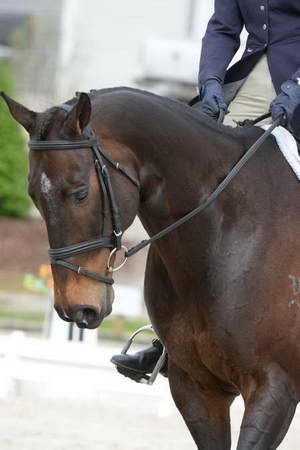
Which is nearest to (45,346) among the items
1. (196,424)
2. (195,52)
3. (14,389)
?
(14,389)

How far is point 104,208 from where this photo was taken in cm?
417

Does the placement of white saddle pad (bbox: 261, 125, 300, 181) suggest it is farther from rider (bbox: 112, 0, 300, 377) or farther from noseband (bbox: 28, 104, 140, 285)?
noseband (bbox: 28, 104, 140, 285)

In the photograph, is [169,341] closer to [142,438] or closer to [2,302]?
[142,438]

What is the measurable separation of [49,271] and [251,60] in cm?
838

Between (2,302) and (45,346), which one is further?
(2,302)

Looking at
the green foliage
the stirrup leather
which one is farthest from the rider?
the green foliage

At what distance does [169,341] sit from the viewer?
15.6 ft

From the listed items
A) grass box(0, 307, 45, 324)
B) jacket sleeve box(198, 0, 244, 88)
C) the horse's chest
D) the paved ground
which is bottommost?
grass box(0, 307, 45, 324)

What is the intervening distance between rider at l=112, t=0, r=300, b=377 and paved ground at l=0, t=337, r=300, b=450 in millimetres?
2910

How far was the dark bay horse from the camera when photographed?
166 inches

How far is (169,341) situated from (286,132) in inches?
41.0

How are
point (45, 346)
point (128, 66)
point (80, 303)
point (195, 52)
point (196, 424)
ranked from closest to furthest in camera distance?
point (80, 303) → point (196, 424) → point (45, 346) → point (195, 52) → point (128, 66)

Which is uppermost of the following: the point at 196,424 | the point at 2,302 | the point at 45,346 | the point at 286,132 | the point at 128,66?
the point at 286,132

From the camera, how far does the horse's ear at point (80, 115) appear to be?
4055 mm
